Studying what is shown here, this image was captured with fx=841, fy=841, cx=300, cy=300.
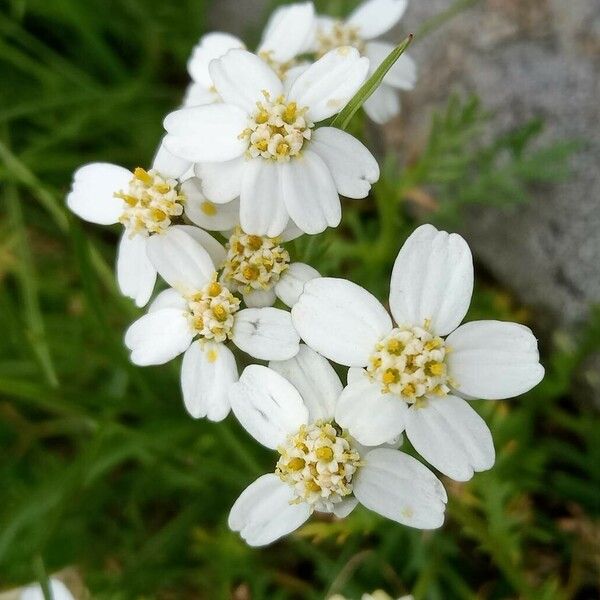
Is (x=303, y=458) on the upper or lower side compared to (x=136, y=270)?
lower

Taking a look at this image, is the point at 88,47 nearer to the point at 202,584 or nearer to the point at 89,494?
the point at 89,494

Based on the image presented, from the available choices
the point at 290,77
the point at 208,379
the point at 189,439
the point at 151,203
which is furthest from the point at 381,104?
the point at 189,439

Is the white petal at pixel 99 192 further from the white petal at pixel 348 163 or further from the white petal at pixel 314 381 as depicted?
the white petal at pixel 314 381

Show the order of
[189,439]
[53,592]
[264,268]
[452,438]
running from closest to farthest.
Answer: [452,438], [264,268], [53,592], [189,439]

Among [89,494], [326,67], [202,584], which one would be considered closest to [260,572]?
[202,584]

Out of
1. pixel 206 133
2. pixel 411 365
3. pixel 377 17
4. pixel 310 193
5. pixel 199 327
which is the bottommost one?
pixel 411 365

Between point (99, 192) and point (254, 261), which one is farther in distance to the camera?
point (99, 192)

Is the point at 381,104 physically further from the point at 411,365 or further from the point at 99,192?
the point at 411,365
